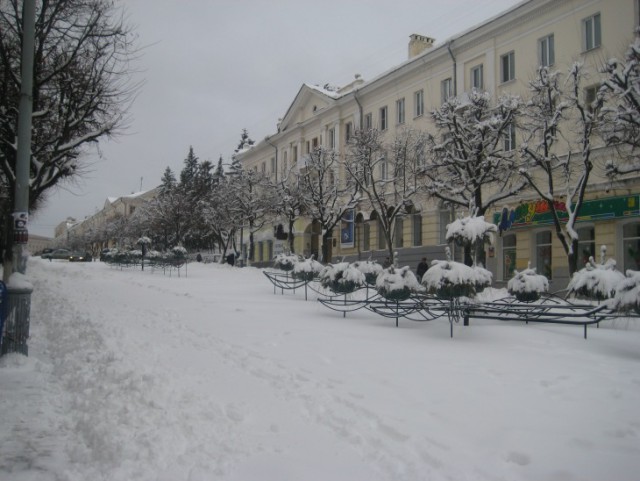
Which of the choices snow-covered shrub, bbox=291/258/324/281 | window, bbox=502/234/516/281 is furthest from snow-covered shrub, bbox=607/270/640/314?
window, bbox=502/234/516/281

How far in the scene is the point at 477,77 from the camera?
87.8ft

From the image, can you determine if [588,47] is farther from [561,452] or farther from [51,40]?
[561,452]

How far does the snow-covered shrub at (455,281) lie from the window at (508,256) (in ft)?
53.7

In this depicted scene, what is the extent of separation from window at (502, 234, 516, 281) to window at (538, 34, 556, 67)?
793 cm

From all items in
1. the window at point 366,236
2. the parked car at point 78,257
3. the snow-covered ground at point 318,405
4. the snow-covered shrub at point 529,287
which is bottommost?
the snow-covered ground at point 318,405

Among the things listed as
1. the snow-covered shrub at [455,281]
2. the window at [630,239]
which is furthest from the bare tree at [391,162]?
the snow-covered shrub at [455,281]

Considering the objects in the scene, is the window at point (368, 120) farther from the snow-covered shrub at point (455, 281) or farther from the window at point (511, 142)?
the snow-covered shrub at point (455, 281)

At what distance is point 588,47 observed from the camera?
21375 mm

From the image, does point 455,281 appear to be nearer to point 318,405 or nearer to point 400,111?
point 318,405

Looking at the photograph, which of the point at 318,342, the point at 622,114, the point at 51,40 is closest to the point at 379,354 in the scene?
the point at 318,342

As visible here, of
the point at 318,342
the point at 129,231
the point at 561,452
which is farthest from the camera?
the point at 129,231

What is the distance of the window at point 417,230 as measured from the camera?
3023 cm

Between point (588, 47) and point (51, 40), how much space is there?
1983cm

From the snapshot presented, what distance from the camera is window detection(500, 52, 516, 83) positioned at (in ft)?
81.3
